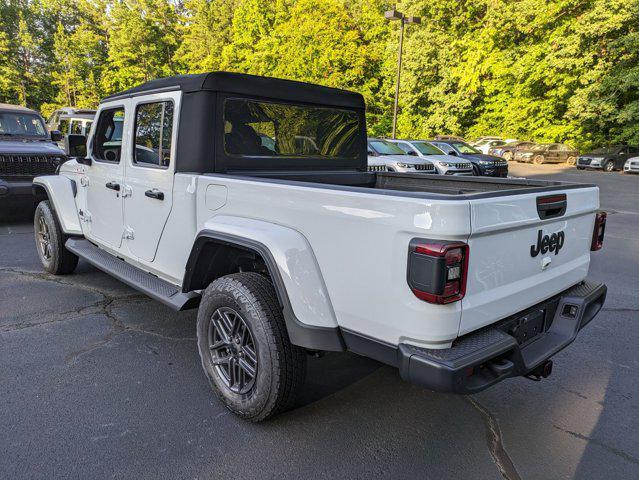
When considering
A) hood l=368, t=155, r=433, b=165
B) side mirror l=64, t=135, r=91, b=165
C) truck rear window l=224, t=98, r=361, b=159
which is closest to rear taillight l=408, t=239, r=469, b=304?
truck rear window l=224, t=98, r=361, b=159

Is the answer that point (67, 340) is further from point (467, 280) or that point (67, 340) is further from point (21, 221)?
point (21, 221)

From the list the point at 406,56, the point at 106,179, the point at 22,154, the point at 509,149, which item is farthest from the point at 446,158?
the point at 406,56

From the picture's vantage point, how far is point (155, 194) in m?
3.37

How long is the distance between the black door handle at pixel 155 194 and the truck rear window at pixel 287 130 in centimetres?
57

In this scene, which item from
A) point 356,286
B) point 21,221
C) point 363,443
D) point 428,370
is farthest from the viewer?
point 21,221

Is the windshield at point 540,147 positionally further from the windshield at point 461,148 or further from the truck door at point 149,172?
the truck door at point 149,172

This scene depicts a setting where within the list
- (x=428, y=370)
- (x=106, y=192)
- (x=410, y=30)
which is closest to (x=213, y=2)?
(x=410, y=30)

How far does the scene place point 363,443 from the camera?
2.60m

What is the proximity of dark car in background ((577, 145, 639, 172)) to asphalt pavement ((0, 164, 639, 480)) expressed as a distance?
82.4 feet

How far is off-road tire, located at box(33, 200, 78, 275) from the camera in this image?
200 inches

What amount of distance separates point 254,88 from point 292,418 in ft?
7.34

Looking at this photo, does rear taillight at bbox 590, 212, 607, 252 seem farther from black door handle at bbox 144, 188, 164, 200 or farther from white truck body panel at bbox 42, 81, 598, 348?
black door handle at bbox 144, 188, 164, 200

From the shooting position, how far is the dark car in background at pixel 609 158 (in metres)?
25.2

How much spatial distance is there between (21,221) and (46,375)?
6.77 metres
